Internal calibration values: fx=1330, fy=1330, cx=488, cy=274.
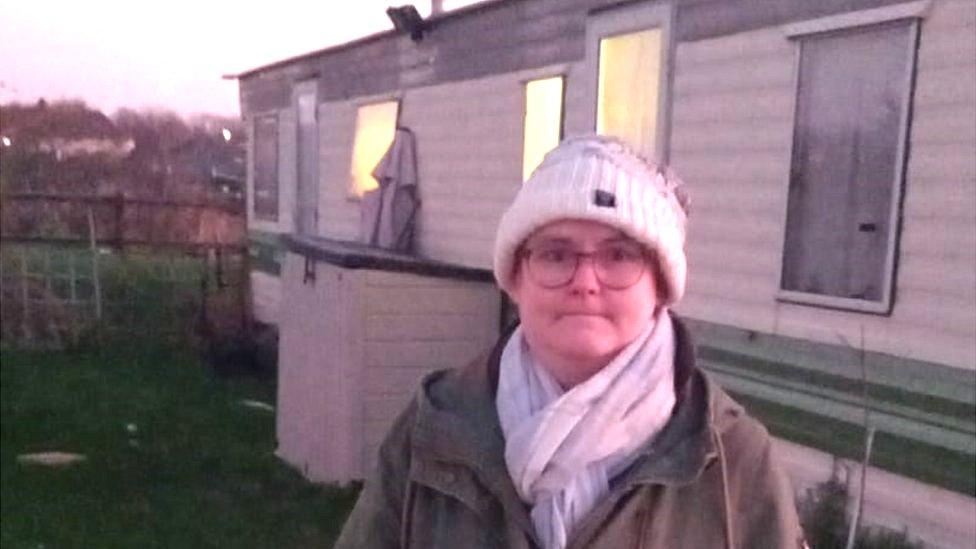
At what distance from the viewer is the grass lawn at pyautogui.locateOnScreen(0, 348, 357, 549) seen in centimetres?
521

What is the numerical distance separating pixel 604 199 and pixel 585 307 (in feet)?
0.40

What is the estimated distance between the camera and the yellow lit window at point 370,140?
30.6 feet

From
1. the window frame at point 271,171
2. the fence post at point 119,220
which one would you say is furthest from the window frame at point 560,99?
the window frame at point 271,171

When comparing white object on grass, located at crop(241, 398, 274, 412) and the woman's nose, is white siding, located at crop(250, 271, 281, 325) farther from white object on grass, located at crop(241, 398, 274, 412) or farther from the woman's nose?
the woman's nose

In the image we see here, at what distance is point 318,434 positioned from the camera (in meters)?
6.82

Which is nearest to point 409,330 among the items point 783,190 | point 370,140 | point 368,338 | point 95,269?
point 368,338

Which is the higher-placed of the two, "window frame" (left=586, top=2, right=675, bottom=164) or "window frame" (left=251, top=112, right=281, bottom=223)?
"window frame" (left=586, top=2, right=675, bottom=164)

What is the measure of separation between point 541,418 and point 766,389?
3.71m

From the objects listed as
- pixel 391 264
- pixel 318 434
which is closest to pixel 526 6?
pixel 391 264

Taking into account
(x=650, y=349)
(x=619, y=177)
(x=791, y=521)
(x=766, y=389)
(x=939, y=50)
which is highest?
(x=939, y=50)

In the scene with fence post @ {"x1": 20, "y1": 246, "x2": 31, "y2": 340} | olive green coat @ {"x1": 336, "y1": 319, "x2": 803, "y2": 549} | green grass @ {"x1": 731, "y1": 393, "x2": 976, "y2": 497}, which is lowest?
fence post @ {"x1": 20, "y1": 246, "x2": 31, "y2": 340}

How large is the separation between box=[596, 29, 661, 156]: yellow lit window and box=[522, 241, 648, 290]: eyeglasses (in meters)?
4.33

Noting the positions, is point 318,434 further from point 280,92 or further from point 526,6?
point 280,92

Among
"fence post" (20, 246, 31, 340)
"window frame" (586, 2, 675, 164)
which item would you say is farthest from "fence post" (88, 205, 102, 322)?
"window frame" (586, 2, 675, 164)
